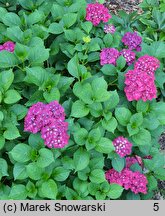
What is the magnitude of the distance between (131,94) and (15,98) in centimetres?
84

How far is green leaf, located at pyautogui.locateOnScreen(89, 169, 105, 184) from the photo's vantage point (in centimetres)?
255

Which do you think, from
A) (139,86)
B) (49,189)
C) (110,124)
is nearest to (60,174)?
(49,189)

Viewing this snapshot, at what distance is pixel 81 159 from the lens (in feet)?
8.32

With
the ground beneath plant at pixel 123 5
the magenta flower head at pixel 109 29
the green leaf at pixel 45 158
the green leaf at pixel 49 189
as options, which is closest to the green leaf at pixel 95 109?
the green leaf at pixel 45 158

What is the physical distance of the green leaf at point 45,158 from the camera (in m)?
2.37

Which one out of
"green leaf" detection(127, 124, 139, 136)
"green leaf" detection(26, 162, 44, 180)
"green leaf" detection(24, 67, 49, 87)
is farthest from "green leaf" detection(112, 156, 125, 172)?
"green leaf" detection(24, 67, 49, 87)

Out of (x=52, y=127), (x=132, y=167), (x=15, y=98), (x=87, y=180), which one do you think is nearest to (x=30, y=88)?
(x=15, y=98)

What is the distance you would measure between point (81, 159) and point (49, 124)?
14.5 inches

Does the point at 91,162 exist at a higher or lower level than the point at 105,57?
lower

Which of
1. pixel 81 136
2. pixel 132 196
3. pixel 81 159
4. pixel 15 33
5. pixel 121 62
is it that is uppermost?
pixel 15 33

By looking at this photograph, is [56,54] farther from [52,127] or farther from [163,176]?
[163,176]

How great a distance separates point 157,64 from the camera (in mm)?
2869

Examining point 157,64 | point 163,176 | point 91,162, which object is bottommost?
point 163,176

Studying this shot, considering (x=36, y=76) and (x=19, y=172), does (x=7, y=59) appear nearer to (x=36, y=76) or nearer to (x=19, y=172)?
(x=36, y=76)
